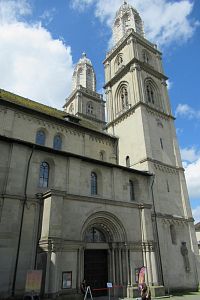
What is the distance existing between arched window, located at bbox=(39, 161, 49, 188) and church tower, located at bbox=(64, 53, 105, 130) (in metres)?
25.4

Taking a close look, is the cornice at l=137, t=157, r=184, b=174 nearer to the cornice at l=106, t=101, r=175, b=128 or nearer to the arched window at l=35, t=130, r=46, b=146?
the cornice at l=106, t=101, r=175, b=128

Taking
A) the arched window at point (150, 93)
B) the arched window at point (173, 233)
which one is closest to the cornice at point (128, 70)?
the arched window at point (150, 93)

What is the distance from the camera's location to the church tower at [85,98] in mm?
47156

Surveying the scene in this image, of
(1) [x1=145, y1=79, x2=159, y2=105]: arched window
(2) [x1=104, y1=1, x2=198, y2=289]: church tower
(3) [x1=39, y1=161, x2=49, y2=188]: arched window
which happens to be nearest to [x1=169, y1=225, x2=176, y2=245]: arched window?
(2) [x1=104, y1=1, x2=198, y2=289]: church tower

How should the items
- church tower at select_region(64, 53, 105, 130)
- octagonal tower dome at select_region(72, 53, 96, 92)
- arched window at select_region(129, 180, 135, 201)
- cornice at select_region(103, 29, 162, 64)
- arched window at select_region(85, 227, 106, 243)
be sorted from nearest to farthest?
1. arched window at select_region(85, 227, 106, 243)
2. arched window at select_region(129, 180, 135, 201)
3. cornice at select_region(103, 29, 162, 64)
4. church tower at select_region(64, 53, 105, 130)
5. octagonal tower dome at select_region(72, 53, 96, 92)

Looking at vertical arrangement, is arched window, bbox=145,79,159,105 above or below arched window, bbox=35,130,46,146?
above

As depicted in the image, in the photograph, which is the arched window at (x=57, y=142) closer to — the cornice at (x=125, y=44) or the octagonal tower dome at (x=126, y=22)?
the cornice at (x=125, y=44)

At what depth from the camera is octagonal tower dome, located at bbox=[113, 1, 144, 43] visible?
40312 millimetres

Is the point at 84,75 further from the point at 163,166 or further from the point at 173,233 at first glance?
the point at 173,233

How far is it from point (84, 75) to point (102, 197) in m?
38.9

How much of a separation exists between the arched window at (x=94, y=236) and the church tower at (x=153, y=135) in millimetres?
5545

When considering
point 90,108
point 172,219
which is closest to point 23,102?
point 172,219

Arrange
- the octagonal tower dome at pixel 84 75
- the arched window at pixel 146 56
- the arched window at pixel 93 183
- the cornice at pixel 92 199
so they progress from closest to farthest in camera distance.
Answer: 1. the cornice at pixel 92 199
2. the arched window at pixel 93 183
3. the arched window at pixel 146 56
4. the octagonal tower dome at pixel 84 75

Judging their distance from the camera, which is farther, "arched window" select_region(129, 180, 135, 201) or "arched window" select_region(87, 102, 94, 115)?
"arched window" select_region(87, 102, 94, 115)
